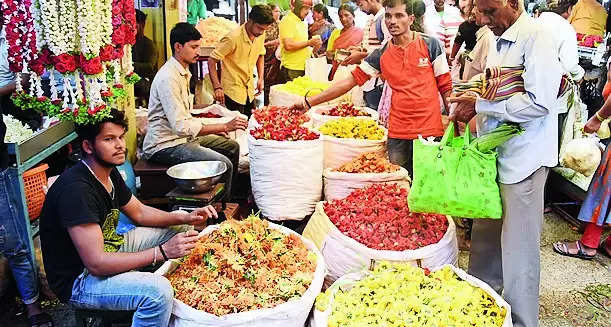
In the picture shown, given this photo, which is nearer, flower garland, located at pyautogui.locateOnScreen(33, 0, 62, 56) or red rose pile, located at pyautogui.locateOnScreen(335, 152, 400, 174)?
flower garland, located at pyautogui.locateOnScreen(33, 0, 62, 56)

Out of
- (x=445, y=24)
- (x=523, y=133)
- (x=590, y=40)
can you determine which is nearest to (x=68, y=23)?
(x=523, y=133)

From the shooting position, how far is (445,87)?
3848mm

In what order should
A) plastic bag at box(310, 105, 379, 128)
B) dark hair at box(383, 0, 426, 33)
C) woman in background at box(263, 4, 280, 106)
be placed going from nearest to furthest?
dark hair at box(383, 0, 426, 33) < plastic bag at box(310, 105, 379, 128) < woman in background at box(263, 4, 280, 106)

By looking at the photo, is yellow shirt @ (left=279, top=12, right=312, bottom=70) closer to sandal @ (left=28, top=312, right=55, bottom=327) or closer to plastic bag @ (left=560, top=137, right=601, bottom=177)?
plastic bag @ (left=560, top=137, right=601, bottom=177)

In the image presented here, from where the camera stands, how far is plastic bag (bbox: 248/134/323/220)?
12.1ft

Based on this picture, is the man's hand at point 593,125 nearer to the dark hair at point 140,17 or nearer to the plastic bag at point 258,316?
the plastic bag at point 258,316

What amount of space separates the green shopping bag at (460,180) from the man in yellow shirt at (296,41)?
5.09 meters

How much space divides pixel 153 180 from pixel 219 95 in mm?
1820

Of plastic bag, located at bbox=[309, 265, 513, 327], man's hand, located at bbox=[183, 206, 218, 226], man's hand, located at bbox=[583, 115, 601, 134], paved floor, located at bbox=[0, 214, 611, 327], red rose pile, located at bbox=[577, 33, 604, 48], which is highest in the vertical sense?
red rose pile, located at bbox=[577, 33, 604, 48]

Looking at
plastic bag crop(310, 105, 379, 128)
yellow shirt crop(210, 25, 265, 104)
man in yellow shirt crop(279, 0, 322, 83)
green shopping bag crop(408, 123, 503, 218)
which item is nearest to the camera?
green shopping bag crop(408, 123, 503, 218)

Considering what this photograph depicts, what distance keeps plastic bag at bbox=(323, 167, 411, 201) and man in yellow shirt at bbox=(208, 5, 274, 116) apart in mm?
2456

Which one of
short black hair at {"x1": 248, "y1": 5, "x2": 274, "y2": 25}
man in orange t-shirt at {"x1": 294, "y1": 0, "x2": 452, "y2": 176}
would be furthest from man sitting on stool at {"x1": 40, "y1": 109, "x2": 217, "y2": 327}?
short black hair at {"x1": 248, "y1": 5, "x2": 274, "y2": 25}

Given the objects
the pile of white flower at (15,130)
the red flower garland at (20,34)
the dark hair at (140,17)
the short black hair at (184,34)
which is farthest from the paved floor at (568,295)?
the dark hair at (140,17)

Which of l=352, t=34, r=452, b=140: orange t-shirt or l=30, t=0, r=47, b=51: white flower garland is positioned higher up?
l=30, t=0, r=47, b=51: white flower garland
